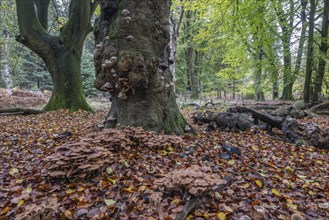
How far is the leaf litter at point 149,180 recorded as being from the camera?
2082 millimetres

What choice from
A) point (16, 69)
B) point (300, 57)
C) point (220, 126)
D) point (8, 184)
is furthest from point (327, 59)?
point (16, 69)

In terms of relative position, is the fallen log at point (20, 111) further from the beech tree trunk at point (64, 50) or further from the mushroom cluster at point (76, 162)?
the mushroom cluster at point (76, 162)

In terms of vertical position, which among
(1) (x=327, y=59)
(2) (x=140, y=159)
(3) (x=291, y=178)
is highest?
(1) (x=327, y=59)

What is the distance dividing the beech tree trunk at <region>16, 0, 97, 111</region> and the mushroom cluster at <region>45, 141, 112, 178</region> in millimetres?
6105

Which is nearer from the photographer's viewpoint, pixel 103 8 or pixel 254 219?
pixel 254 219

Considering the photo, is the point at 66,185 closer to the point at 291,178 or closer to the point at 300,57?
the point at 291,178

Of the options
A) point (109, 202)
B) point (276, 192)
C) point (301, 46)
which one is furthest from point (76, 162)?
point (301, 46)

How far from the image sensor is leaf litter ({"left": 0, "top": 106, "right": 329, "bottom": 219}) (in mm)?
2082

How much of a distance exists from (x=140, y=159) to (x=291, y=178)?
2170mm

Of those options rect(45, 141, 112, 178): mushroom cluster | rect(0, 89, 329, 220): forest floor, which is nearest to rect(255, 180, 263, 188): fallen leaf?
rect(0, 89, 329, 220): forest floor

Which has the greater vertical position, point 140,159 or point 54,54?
point 54,54

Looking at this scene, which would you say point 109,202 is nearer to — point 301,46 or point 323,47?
point 323,47

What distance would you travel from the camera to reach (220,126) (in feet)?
19.0

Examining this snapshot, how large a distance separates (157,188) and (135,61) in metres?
2.28
